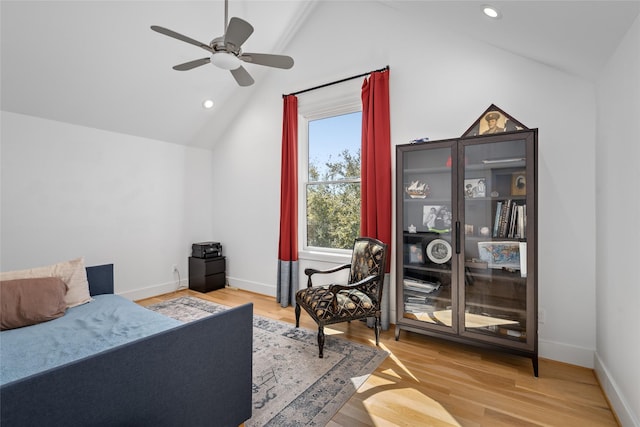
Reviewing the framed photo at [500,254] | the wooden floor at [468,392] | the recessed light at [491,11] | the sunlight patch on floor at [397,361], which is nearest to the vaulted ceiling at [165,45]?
the recessed light at [491,11]

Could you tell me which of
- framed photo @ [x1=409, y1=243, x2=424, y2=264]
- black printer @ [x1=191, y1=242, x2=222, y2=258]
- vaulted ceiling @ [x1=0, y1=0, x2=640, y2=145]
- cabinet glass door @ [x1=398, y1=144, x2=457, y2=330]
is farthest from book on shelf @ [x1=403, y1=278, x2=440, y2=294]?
black printer @ [x1=191, y1=242, x2=222, y2=258]

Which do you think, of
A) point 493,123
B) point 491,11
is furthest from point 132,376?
point 493,123

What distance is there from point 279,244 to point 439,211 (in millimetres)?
2124

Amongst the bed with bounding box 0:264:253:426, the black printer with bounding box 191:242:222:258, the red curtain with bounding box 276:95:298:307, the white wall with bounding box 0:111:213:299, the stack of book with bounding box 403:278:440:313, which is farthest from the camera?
the black printer with bounding box 191:242:222:258

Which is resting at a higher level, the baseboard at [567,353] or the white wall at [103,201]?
the white wall at [103,201]

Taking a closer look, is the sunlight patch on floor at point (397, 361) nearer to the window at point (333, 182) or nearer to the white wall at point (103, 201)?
the window at point (333, 182)

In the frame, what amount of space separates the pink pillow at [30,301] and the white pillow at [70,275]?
0.54 ft

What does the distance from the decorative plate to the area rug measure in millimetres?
939

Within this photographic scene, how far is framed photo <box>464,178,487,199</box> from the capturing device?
2.55 meters

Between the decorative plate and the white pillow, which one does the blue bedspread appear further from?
the decorative plate

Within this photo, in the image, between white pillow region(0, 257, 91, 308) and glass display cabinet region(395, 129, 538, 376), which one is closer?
glass display cabinet region(395, 129, 538, 376)

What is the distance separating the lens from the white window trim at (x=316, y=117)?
3668mm

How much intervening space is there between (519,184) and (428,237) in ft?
2.71

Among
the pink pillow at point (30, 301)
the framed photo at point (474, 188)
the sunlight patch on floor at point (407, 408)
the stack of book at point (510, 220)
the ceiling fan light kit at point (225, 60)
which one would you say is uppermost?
the ceiling fan light kit at point (225, 60)
